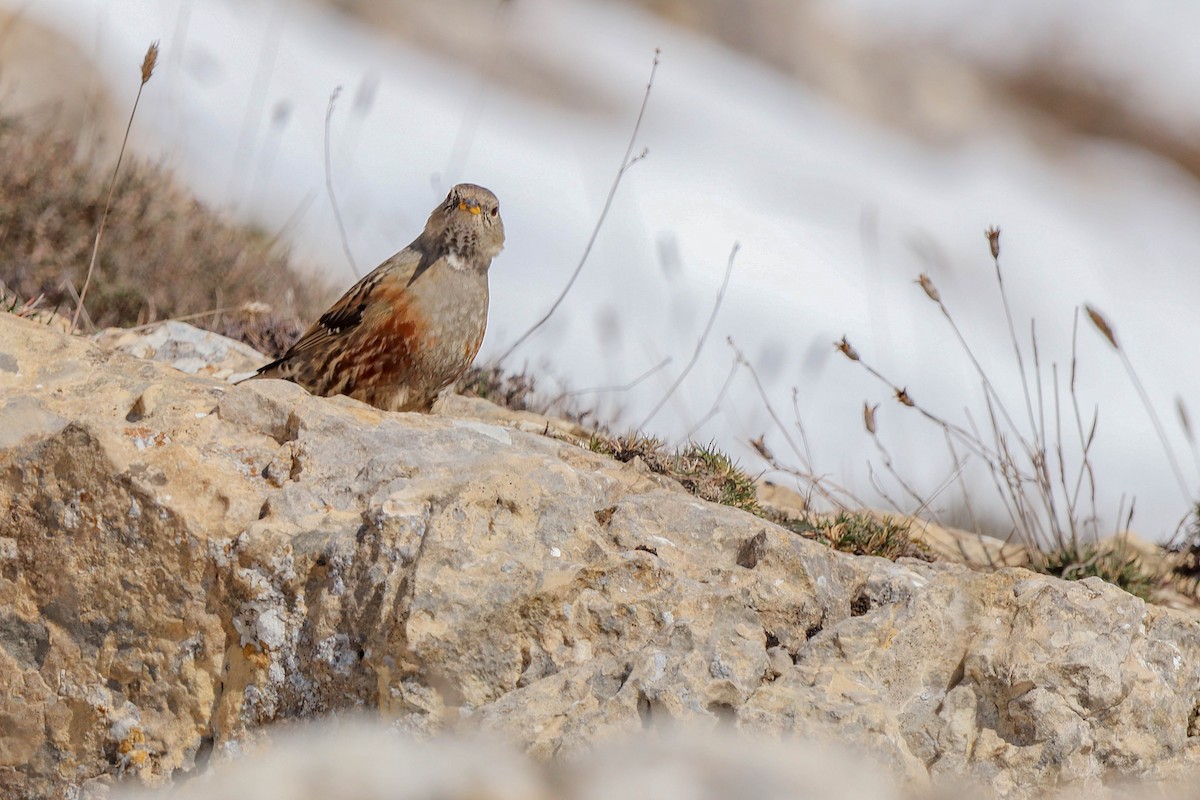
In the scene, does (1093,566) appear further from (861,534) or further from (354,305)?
(354,305)

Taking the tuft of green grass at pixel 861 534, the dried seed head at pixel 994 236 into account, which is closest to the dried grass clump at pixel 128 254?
the tuft of green grass at pixel 861 534

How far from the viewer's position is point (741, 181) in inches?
1145

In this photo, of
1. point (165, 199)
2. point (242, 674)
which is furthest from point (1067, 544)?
point (165, 199)

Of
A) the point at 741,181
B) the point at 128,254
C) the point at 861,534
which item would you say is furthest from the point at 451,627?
the point at 741,181

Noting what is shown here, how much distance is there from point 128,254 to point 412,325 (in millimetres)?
4121

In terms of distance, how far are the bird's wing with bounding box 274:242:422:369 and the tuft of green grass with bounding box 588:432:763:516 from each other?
41.7 inches

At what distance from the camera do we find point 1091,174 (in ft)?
110

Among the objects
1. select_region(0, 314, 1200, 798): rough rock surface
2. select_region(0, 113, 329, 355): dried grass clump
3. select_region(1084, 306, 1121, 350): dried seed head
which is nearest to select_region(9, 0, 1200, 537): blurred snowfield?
select_region(0, 113, 329, 355): dried grass clump

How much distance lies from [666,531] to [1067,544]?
297 centimetres

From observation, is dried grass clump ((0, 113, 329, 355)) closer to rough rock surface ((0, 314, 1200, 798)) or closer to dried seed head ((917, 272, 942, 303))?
rough rock surface ((0, 314, 1200, 798))

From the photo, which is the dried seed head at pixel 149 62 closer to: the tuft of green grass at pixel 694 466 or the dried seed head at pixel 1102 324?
the tuft of green grass at pixel 694 466

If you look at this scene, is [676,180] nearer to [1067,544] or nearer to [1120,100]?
[1120,100]

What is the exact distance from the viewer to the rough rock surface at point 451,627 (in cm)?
326

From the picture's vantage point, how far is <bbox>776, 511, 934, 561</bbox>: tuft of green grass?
492cm
